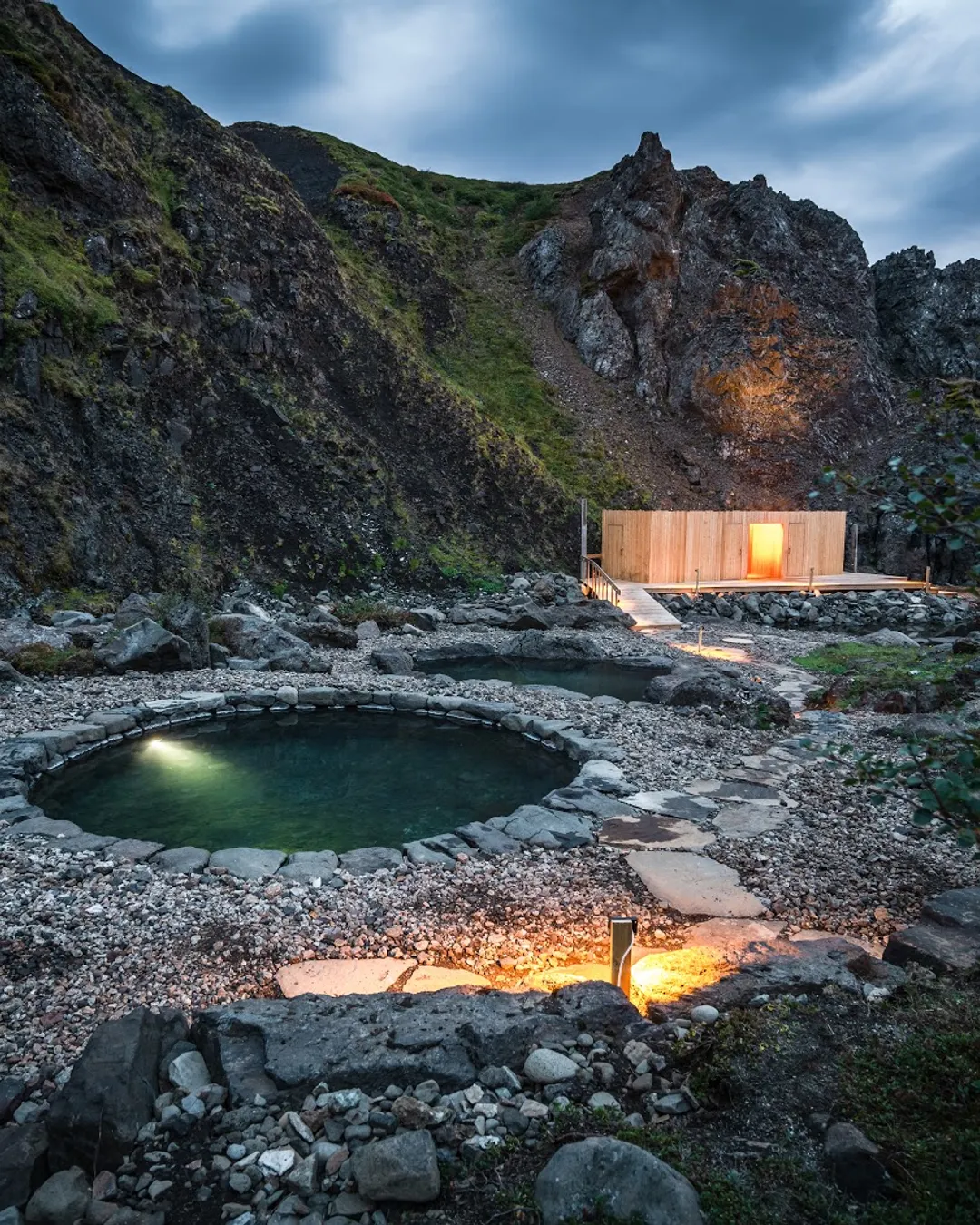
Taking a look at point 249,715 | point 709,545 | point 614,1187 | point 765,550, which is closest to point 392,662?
point 249,715

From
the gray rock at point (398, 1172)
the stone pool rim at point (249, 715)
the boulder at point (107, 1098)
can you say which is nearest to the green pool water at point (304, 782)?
the stone pool rim at point (249, 715)

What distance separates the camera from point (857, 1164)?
190 cm

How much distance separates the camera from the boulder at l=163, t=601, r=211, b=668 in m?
9.96

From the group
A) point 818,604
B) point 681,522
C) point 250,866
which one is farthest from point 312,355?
point 250,866

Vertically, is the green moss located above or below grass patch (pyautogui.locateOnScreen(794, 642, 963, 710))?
above

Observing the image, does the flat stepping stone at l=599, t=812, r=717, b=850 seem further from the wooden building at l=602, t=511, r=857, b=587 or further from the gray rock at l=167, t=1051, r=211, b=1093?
the wooden building at l=602, t=511, r=857, b=587

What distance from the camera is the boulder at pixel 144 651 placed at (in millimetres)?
9375

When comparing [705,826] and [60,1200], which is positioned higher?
[60,1200]

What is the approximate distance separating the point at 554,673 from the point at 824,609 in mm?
9413

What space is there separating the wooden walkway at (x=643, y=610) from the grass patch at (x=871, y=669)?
10.7 feet

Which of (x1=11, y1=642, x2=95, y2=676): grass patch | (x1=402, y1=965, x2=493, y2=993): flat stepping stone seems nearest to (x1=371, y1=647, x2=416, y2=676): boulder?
(x1=11, y1=642, x2=95, y2=676): grass patch

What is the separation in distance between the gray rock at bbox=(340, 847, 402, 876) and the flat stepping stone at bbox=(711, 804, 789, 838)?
2.26 m

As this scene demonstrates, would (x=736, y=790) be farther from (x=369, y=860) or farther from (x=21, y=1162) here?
(x=21, y=1162)

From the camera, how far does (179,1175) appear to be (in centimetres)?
219
